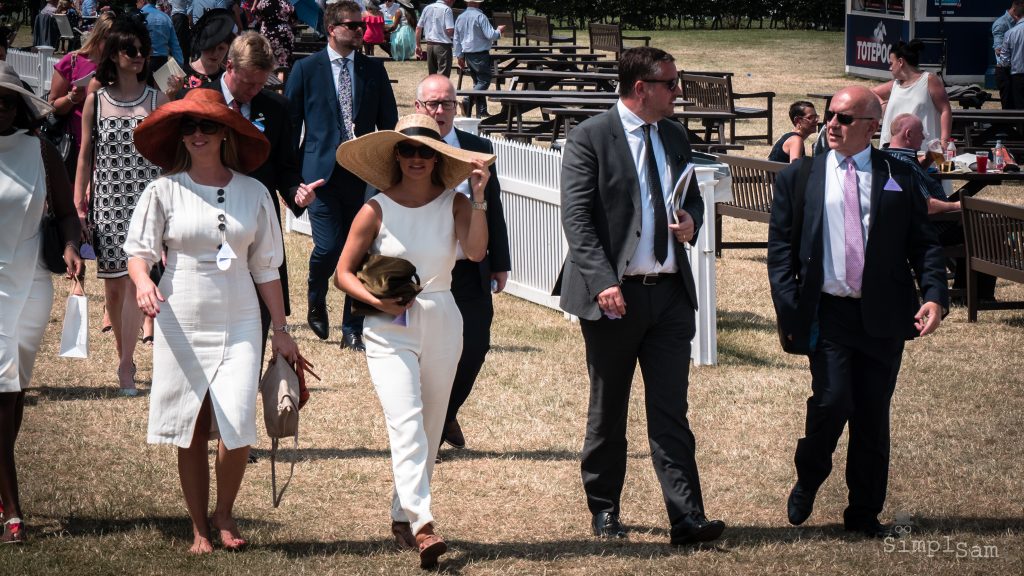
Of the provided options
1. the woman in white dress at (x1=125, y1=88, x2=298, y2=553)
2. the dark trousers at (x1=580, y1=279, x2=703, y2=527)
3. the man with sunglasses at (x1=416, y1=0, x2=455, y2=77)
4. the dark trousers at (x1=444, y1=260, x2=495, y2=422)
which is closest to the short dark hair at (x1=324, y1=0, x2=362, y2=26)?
the dark trousers at (x1=444, y1=260, x2=495, y2=422)

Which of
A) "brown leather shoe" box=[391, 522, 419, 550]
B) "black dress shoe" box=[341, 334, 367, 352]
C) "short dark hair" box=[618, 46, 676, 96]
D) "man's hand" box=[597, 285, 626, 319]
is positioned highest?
"short dark hair" box=[618, 46, 676, 96]

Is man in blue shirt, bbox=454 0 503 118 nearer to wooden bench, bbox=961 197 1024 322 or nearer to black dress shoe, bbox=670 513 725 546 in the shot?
wooden bench, bbox=961 197 1024 322

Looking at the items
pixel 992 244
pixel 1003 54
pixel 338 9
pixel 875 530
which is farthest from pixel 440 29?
pixel 875 530

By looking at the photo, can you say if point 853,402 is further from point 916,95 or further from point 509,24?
point 509,24

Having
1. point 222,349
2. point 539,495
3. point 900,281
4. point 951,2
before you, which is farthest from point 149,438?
point 951,2

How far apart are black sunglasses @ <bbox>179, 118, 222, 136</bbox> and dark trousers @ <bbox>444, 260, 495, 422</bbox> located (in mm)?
1506

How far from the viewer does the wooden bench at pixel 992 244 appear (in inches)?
400

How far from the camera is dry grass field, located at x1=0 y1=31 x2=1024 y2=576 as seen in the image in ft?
18.1

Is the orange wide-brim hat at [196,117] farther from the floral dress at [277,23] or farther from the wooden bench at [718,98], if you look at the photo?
the wooden bench at [718,98]

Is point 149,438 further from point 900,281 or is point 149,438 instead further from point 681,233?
point 900,281

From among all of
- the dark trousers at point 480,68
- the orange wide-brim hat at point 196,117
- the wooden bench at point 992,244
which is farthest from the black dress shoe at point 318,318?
the dark trousers at point 480,68

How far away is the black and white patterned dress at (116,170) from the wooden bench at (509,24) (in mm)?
27573

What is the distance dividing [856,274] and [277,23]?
11889 mm

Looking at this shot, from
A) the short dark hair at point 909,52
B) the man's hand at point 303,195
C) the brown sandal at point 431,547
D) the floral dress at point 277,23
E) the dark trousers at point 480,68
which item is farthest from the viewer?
the dark trousers at point 480,68
